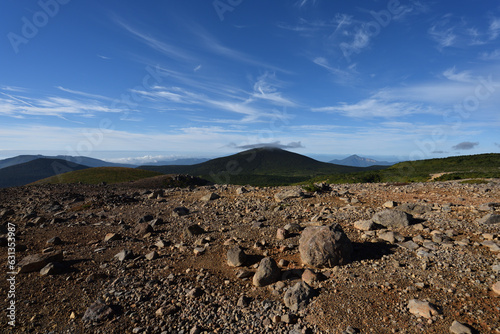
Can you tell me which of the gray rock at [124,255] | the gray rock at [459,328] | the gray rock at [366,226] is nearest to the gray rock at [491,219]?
the gray rock at [366,226]

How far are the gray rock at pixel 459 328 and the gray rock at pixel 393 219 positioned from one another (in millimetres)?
5708

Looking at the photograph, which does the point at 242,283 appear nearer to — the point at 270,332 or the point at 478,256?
the point at 270,332

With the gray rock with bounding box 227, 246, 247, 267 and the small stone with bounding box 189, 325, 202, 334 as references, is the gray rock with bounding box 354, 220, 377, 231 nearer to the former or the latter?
the gray rock with bounding box 227, 246, 247, 267

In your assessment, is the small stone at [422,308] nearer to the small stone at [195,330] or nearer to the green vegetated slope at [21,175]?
the small stone at [195,330]

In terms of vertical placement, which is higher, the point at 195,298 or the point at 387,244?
the point at 387,244

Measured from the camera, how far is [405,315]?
502 cm

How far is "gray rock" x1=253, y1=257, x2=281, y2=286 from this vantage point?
22.1 ft

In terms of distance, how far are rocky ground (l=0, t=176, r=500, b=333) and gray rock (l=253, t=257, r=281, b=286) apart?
0.10ft

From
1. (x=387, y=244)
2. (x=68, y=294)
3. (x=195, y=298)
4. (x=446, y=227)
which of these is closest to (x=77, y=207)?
(x=68, y=294)

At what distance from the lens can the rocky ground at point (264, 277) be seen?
5.25 m

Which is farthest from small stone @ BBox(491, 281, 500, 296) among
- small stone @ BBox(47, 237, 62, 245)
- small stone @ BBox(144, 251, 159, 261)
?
small stone @ BBox(47, 237, 62, 245)

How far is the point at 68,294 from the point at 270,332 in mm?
6139

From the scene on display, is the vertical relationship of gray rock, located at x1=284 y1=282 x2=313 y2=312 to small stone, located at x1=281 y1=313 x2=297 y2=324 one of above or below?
above

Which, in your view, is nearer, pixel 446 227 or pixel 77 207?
pixel 446 227
